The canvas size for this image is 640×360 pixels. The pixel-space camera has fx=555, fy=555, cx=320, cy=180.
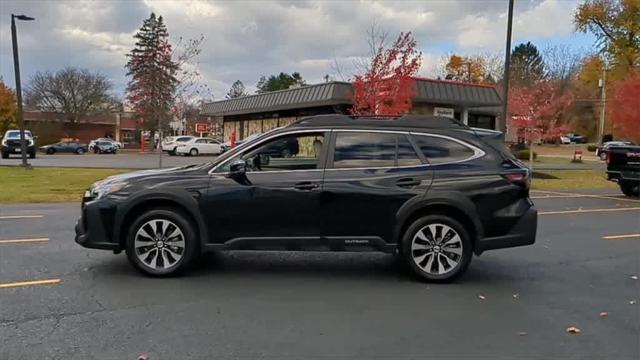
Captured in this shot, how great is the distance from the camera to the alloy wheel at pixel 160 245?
6.17 m

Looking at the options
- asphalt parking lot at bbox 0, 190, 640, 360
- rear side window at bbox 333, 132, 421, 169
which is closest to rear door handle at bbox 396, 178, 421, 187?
rear side window at bbox 333, 132, 421, 169

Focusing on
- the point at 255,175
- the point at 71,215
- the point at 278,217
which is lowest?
the point at 71,215

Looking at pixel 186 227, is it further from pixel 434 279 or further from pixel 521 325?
pixel 521 325

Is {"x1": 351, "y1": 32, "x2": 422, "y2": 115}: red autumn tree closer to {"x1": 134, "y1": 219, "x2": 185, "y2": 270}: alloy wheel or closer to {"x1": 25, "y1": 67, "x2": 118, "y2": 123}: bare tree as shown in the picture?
{"x1": 134, "y1": 219, "x2": 185, "y2": 270}: alloy wheel

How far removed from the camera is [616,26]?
45469 millimetres

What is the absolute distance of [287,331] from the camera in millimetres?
4602

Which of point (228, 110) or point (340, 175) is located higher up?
point (228, 110)

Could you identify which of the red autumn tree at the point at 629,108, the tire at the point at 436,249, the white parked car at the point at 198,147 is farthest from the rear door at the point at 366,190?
the white parked car at the point at 198,147

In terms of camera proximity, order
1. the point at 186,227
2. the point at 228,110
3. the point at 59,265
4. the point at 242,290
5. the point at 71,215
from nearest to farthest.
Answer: the point at 242,290, the point at 186,227, the point at 59,265, the point at 71,215, the point at 228,110

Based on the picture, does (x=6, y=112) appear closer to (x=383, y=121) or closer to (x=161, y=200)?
(x=161, y=200)

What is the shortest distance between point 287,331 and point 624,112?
30.4 metres

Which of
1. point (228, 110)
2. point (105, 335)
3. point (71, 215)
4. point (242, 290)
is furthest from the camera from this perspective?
point (228, 110)

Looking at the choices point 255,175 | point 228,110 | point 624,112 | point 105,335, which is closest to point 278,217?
point 255,175

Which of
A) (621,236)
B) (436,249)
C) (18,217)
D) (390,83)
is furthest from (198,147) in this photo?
(436,249)
